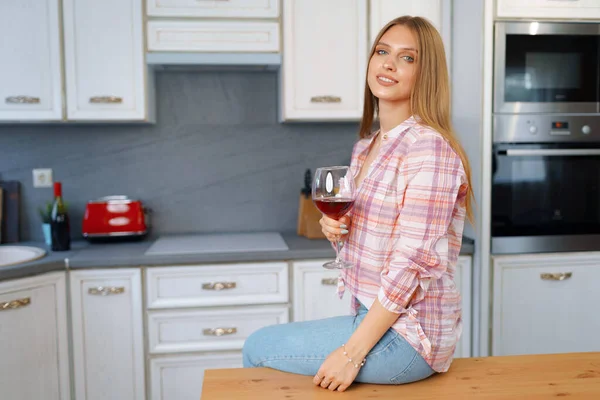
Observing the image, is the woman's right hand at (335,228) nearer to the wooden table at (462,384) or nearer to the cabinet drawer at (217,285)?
the wooden table at (462,384)

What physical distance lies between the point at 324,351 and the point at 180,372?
1.25m

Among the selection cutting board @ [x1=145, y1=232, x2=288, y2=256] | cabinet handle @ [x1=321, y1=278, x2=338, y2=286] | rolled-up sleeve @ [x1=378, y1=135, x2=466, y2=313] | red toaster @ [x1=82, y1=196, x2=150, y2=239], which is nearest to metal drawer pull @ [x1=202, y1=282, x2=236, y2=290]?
cutting board @ [x1=145, y1=232, x2=288, y2=256]

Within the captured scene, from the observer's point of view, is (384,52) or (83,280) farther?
(83,280)

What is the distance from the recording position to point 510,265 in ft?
7.58

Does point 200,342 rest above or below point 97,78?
below

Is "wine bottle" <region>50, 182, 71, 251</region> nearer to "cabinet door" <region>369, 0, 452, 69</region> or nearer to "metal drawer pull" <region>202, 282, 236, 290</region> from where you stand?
"metal drawer pull" <region>202, 282, 236, 290</region>

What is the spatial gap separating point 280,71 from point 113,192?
3.35 feet

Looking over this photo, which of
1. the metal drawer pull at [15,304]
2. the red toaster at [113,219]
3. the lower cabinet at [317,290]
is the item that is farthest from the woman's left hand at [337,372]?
the red toaster at [113,219]

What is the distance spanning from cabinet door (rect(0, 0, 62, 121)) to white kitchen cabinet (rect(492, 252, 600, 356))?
202 centimetres

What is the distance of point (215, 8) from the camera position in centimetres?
240

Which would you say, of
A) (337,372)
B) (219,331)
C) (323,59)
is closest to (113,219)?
(219,331)

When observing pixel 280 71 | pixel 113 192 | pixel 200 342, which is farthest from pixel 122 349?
pixel 280 71

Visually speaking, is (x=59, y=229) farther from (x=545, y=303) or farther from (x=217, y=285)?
(x=545, y=303)

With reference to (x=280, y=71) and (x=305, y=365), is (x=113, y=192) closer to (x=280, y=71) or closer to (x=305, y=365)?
(x=280, y=71)
